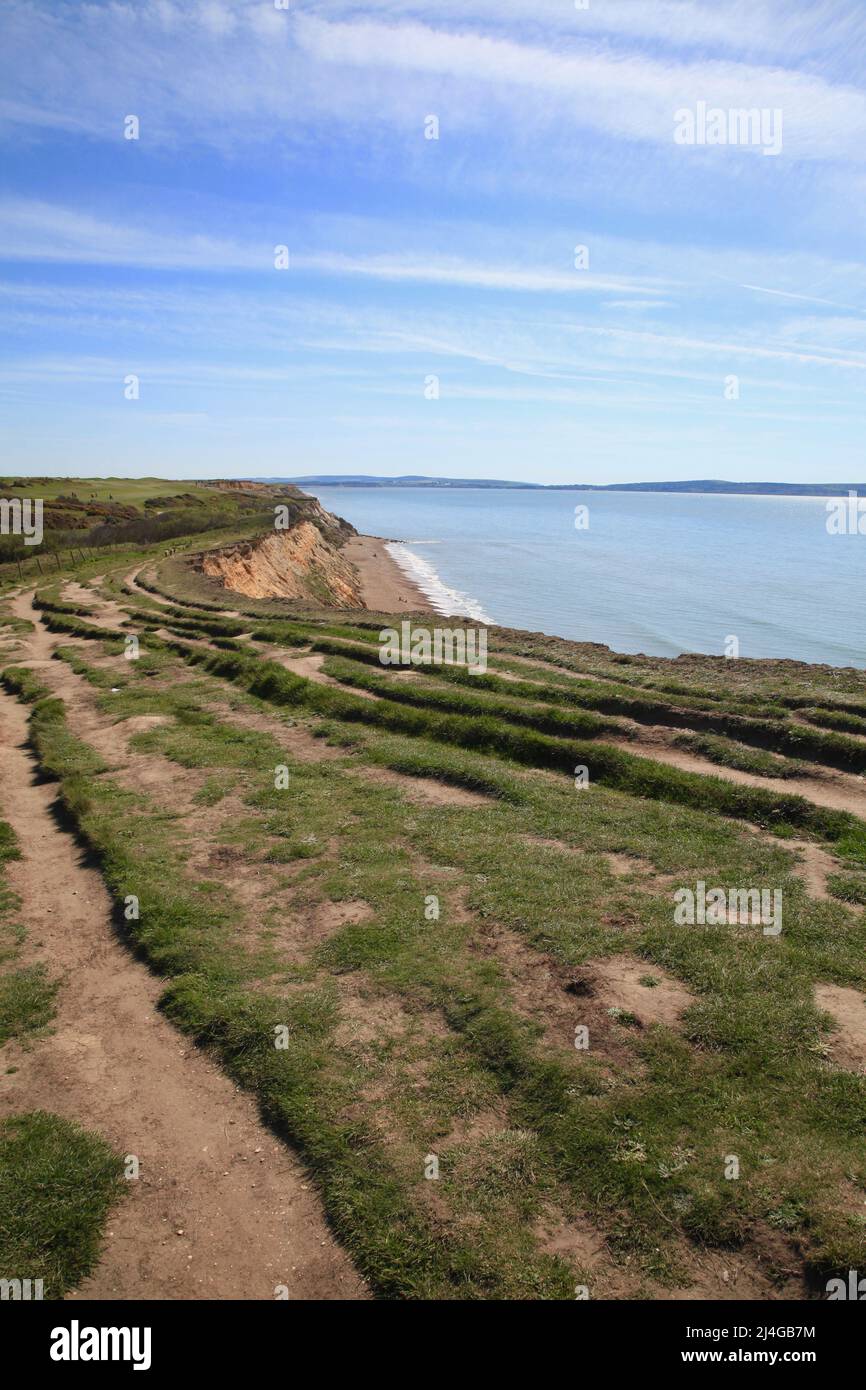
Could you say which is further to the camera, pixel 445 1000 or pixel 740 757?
pixel 740 757

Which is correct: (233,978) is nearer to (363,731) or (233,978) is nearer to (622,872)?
(622,872)

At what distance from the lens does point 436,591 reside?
82062mm

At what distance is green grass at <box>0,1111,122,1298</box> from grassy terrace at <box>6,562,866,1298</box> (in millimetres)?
1862

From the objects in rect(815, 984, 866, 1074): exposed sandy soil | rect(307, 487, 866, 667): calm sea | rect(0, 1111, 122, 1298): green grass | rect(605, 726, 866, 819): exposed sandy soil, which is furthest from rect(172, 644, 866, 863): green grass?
rect(307, 487, 866, 667): calm sea

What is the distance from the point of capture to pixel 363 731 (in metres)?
22.2

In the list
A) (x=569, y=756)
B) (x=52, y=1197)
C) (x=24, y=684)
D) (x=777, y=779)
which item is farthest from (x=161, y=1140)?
(x=24, y=684)

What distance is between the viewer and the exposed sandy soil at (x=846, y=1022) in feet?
29.4

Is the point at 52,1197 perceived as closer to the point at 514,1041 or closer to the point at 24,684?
the point at 514,1041

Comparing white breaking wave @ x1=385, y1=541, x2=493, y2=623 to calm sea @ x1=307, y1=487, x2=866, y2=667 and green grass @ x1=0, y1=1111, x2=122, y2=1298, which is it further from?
green grass @ x1=0, y1=1111, x2=122, y2=1298

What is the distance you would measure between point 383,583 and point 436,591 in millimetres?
8340

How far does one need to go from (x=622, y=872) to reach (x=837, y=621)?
206 ft

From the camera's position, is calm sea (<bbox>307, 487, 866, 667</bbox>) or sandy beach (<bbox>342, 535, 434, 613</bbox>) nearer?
calm sea (<bbox>307, 487, 866, 667</bbox>)

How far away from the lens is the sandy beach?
69.4m
